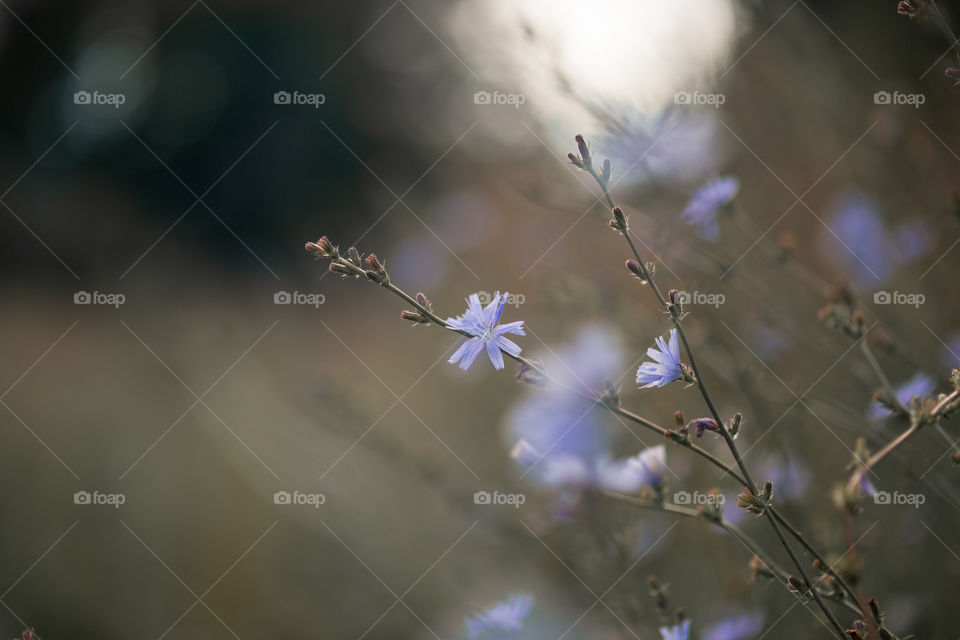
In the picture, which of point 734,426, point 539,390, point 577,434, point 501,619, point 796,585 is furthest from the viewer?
point 539,390

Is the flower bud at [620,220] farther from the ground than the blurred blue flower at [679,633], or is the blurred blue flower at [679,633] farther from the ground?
the flower bud at [620,220]

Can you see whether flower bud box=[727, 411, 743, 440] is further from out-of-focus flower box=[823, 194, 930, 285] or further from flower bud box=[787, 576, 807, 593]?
out-of-focus flower box=[823, 194, 930, 285]

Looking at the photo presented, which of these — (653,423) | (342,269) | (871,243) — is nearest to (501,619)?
(653,423)

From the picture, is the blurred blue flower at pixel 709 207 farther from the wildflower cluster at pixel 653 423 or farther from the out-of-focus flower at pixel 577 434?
the out-of-focus flower at pixel 577 434

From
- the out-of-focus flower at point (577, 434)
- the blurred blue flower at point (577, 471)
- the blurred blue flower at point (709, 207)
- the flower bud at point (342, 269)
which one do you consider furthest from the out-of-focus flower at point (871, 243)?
the flower bud at point (342, 269)

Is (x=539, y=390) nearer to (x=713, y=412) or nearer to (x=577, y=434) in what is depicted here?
(x=577, y=434)
